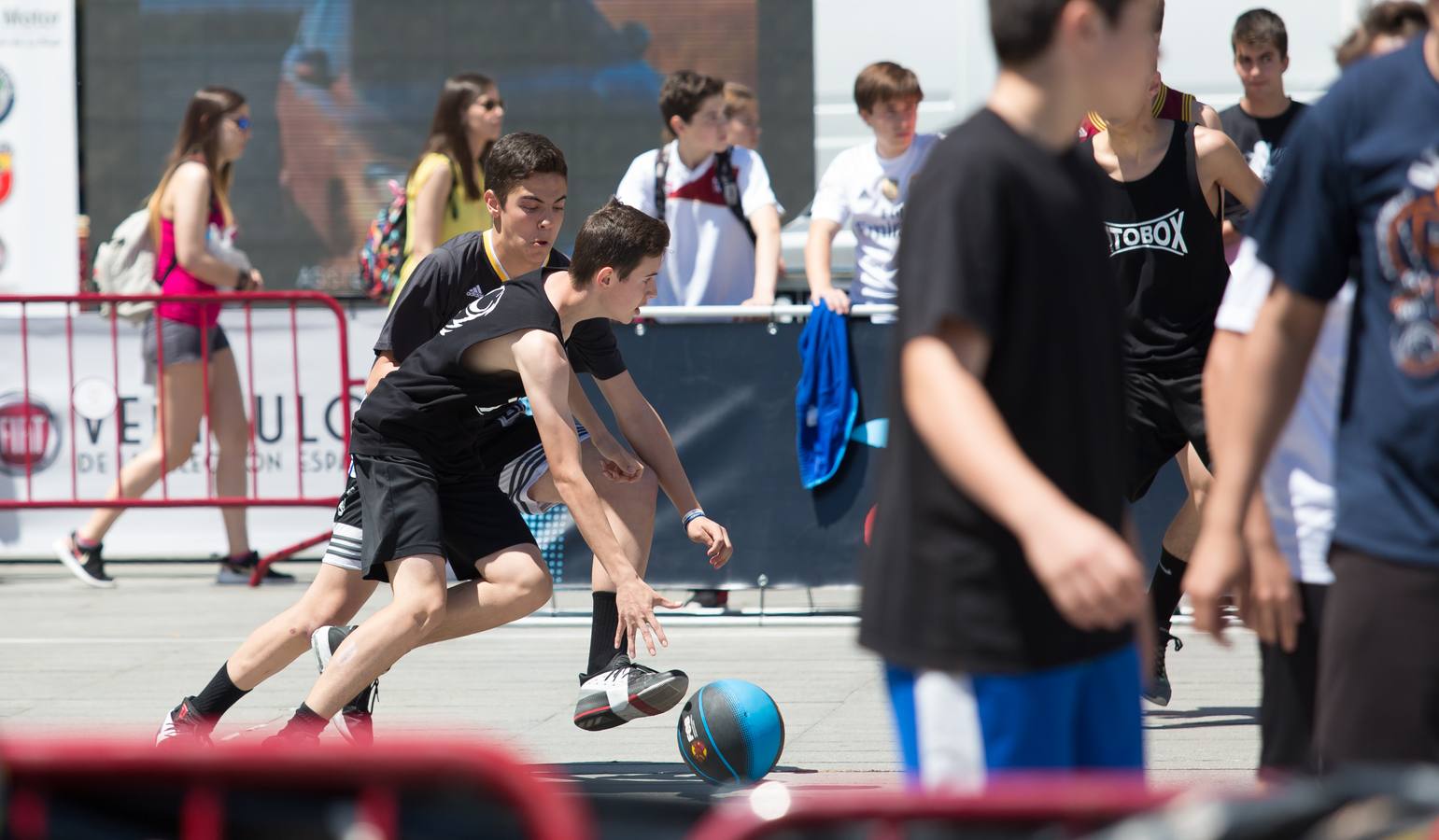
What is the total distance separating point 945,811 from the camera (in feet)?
6.64

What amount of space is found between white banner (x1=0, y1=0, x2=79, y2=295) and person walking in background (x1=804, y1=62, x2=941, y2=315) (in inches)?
186

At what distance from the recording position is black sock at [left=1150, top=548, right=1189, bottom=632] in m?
6.28

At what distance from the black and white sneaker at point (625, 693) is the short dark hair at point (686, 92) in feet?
12.4

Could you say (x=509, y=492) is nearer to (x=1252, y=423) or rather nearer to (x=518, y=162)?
(x=518, y=162)

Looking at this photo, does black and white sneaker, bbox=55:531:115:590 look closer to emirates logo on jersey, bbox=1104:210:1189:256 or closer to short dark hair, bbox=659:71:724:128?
short dark hair, bbox=659:71:724:128

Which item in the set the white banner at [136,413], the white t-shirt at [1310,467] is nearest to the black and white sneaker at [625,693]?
the white t-shirt at [1310,467]

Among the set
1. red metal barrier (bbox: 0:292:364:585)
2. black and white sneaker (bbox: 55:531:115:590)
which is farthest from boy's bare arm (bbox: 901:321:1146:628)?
black and white sneaker (bbox: 55:531:115:590)

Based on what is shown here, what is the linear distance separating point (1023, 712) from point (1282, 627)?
2.03 ft

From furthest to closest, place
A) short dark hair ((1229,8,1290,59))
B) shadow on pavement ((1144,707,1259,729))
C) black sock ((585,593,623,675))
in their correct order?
short dark hair ((1229,8,1290,59)), shadow on pavement ((1144,707,1259,729)), black sock ((585,593,623,675))

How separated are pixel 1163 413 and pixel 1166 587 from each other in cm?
64

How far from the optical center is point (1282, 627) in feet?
9.75

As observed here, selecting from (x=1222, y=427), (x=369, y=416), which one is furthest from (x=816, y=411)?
(x=1222, y=427)

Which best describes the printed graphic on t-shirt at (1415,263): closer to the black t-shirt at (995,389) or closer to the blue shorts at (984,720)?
the black t-shirt at (995,389)

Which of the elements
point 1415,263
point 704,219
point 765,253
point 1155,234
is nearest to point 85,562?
point 704,219
